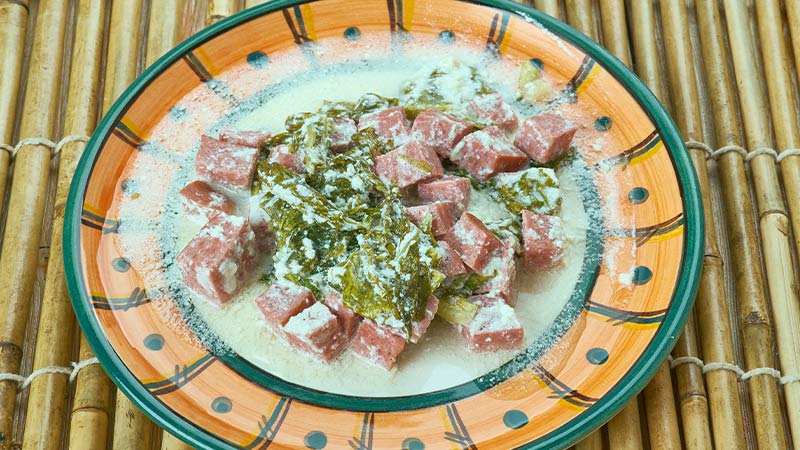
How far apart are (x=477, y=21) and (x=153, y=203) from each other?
58.7 inches

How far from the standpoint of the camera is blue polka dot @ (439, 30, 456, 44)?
335 cm

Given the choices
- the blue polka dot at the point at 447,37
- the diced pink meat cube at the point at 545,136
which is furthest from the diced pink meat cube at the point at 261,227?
the blue polka dot at the point at 447,37

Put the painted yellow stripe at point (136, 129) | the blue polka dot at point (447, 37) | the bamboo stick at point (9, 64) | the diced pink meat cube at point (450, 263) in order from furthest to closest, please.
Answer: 1. the blue polka dot at point (447, 37)
2. the bamboo stick at point (9, 64)
3. the painted yellow stripe at point (136, 129)
4. the diced pink meat cube at point (450, 263)

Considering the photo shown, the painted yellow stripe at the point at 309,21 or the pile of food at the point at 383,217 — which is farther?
the painted yellow stripe at the point at 309,21

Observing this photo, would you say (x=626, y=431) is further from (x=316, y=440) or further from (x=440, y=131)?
(x=440, y=131)

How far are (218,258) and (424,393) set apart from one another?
0.77 m

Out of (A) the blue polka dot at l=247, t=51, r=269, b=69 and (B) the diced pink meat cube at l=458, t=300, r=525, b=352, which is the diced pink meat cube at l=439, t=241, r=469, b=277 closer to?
(B) the diced pink meat cube at l=458, t=300, r=525, b=352

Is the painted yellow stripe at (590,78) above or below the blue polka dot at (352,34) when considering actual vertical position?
Result: below

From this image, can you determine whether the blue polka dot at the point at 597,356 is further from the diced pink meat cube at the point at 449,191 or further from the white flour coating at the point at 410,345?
the diced pink meat cube at the point at 449,191

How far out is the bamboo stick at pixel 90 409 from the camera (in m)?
2.56

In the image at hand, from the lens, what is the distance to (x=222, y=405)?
241 centimetres

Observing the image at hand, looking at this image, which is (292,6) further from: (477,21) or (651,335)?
(651,335)

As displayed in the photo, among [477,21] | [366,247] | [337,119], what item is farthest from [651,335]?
[477,21]

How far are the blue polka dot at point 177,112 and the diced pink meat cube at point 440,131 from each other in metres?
0.92
